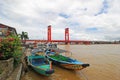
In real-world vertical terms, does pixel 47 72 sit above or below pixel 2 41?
below

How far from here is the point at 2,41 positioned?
753cm

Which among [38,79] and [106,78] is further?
[106,78]

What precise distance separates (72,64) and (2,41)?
5512 millimetres

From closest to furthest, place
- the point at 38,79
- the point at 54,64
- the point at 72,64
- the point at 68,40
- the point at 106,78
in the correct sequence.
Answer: the point at 38,79, the point at 106,78, the point at 72,64, the point at 54,64, the point at 68,40

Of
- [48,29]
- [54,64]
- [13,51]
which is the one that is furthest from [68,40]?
[13,51]

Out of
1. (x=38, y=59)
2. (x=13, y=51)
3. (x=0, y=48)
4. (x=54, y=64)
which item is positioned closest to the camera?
(x=0, y=48)

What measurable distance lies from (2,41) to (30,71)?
4.33 metres

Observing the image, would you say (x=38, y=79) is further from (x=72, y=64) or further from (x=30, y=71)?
(x=72, y=64)

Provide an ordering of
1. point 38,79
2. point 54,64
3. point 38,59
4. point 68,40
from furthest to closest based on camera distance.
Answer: point 68,40, point 54,64, point 38,59, point 38,79

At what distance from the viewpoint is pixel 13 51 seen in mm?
8289

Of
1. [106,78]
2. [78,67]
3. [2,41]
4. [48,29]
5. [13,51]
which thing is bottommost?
[106,78]

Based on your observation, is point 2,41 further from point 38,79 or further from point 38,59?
point 38,59

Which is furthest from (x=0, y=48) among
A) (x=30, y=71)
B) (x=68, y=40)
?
(x=68, y=40)

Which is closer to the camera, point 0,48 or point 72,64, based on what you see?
point 0,48
